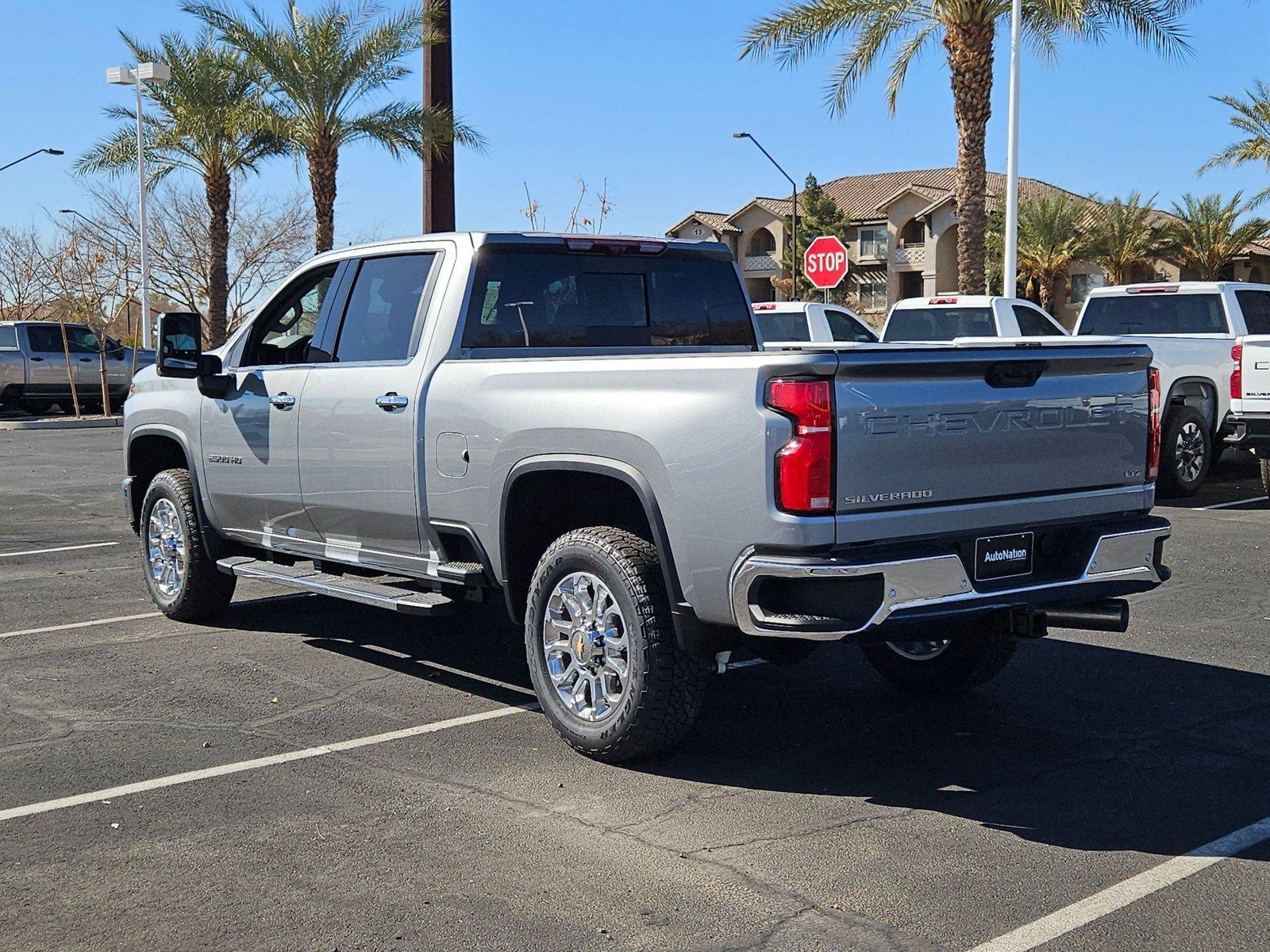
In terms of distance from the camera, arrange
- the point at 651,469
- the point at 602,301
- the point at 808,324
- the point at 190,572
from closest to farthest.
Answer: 1. the point at 651,469
2. the point at 602,301
3. the point at 190,572
4. the point at 808,324

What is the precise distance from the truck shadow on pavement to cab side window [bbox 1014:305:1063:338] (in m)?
10.1

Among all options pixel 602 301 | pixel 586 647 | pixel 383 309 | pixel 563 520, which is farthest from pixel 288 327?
pixel 586 647

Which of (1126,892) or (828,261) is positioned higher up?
(828,261)

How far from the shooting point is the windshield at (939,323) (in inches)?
672

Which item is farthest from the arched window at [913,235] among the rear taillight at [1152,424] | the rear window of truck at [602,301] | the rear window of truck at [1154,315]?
the rear taillight at [1152,424]

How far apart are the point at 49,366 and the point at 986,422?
29.5 metres

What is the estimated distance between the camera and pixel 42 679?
22.5 feet

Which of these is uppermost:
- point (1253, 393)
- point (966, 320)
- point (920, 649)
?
point (966, 320)

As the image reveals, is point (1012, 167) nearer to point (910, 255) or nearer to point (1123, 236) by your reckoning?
point (1123, 236)

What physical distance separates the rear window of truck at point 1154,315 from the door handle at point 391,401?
36.1ft

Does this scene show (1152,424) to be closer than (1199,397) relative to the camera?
Yes

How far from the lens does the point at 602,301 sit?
6746 mm

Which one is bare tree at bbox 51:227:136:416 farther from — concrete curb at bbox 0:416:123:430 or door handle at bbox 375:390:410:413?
door handle at bbox 375:390:410:413

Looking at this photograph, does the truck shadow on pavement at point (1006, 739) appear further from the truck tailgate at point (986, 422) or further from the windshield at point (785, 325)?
the windshield at point (785, 325)
